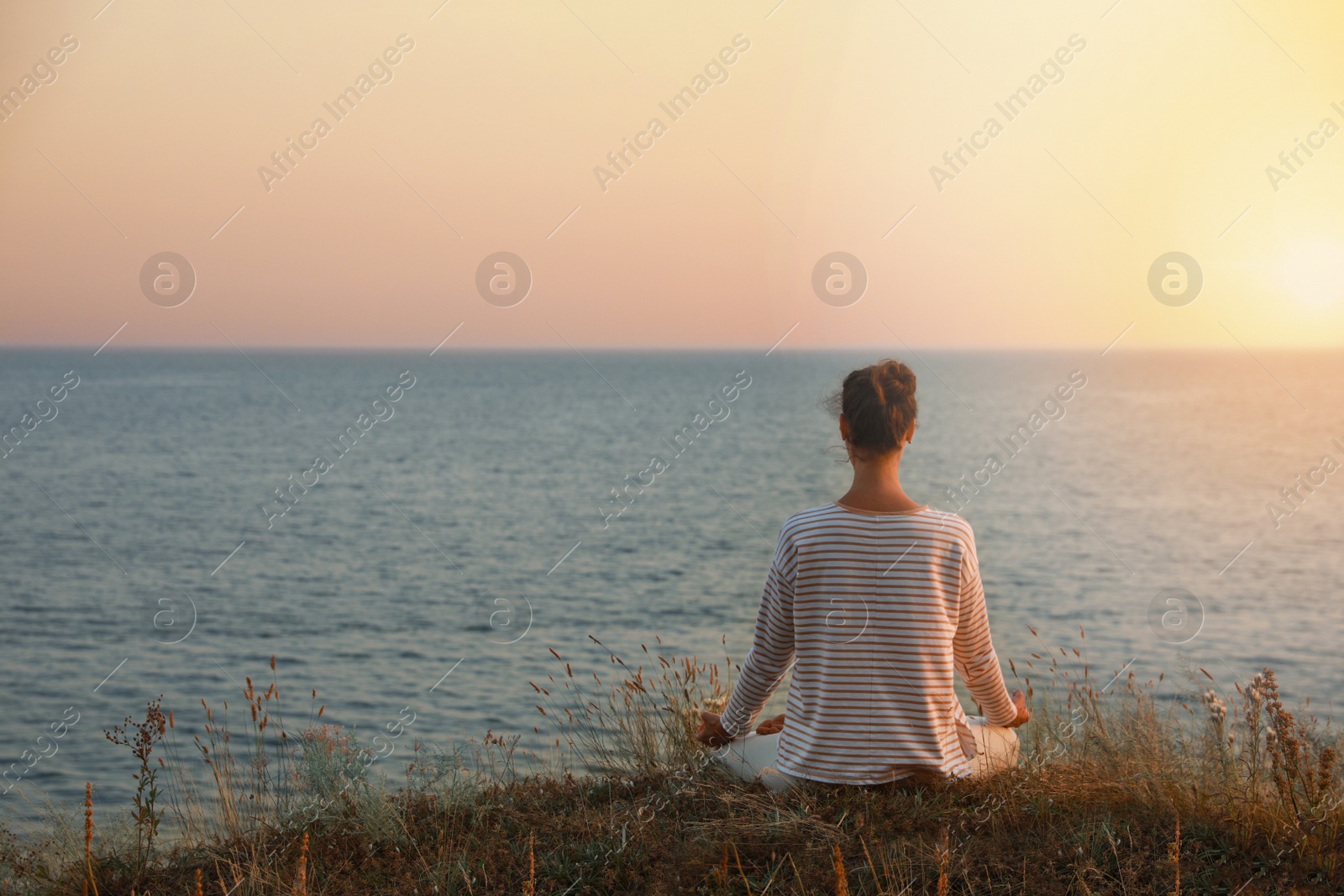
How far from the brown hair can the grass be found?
1.26 metres

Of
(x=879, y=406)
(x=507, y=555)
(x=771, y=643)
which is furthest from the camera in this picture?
(x=507, y=555)

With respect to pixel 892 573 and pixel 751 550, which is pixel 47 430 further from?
pixel 892 573

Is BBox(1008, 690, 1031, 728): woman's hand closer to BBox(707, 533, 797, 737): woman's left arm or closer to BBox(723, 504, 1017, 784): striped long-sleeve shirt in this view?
BBox(723, 504, 1017, 784): striped long-sleeve shirt

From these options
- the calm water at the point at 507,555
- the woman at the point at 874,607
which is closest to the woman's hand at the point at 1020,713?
the woman at the point at 874,607

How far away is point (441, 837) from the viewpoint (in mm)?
4086

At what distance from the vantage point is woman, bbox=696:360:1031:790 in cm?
364

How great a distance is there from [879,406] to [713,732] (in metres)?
1.48

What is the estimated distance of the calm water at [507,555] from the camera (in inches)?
682

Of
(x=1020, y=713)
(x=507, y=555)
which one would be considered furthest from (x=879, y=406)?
(x=507, y=555)

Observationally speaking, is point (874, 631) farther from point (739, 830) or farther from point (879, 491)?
point (739, 830)

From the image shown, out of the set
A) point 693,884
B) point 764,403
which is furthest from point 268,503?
point 764,403

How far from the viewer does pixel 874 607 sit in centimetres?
368

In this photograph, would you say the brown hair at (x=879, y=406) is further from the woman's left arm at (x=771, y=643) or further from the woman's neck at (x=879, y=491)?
the woman's left arm at (x=771, y=643)

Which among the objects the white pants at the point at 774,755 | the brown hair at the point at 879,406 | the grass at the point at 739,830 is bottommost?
the grass at the point at 739,830
